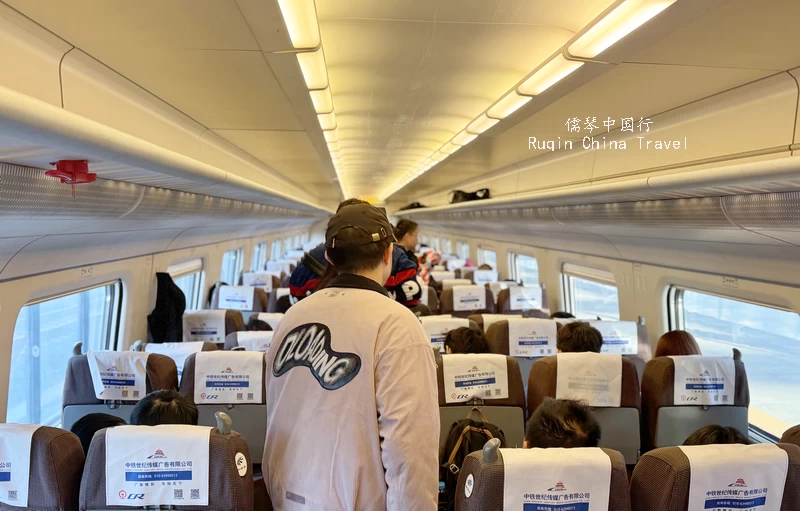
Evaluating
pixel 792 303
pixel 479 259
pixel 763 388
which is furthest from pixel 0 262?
pixel 479 259

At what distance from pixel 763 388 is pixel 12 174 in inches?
213

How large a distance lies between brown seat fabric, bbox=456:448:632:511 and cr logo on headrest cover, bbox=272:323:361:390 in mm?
529

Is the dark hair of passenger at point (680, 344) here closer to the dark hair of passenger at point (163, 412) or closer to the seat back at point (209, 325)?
the dark hair of passenger at point (163, 412)

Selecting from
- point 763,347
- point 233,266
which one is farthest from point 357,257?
point 233,266

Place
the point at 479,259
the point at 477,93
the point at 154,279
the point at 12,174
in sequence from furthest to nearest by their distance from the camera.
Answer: the point at 479,259 → the point at 154,279 → the point at 477,93 → the point at 12,174

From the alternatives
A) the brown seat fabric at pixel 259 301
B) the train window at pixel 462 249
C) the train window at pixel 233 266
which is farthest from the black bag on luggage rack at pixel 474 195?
the train window at pixel 462 249

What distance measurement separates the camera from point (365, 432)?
1.79 m

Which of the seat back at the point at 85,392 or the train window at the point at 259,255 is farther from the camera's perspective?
the train window at the point at 259,255

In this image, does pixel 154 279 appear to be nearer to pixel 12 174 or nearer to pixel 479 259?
pixel 12 174

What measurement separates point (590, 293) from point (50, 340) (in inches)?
276

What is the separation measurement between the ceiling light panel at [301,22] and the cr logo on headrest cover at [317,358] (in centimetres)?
138

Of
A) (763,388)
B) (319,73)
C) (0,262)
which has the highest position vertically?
(319,73)

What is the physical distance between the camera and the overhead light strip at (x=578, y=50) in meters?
2.44

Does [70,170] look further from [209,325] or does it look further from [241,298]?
[241,298]
